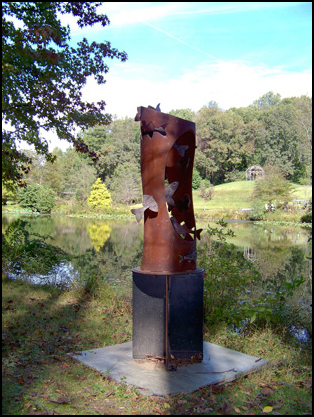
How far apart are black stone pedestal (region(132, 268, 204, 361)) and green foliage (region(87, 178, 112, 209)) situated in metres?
30.0

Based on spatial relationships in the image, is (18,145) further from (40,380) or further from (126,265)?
(40,380)

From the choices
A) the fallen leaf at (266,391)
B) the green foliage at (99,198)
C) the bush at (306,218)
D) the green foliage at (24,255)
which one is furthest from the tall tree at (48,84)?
the green foliage at (99,198)

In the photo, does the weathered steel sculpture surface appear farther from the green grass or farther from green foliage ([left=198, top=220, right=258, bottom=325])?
the green grass

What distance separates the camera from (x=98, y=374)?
337 cm

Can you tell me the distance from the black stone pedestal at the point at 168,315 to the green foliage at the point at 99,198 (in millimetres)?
29983

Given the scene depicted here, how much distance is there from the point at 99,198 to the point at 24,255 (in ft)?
84.6

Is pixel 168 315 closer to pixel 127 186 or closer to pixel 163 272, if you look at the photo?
pixel 163 272

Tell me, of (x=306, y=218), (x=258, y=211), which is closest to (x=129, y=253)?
(x=306, y=218)

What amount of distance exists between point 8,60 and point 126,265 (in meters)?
5.47

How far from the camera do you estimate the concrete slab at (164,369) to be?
10.3ft

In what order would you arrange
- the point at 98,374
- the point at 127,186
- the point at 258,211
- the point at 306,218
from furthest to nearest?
the point at 127,186 < the point at 258,211 < the point at 306,218 < the point at 98,374

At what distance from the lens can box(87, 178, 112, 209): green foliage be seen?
33.5 metres

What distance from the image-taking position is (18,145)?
24.7 ft

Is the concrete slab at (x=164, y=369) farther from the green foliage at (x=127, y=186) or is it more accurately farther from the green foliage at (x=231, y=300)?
the green foliage at (x=127, y=186)
